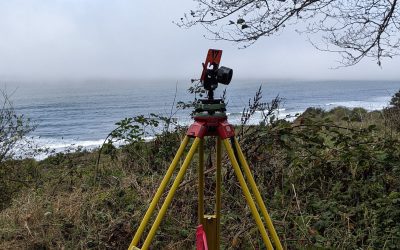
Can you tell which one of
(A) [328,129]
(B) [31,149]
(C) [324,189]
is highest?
(A) [328,129]

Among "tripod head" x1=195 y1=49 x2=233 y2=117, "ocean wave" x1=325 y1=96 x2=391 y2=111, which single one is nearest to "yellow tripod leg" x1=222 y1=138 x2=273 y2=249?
"tripod head" x1=195 y1=49 x2=233 y2=117

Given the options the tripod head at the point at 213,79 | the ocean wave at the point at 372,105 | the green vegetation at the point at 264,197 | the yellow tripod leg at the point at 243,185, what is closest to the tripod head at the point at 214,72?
the tripod head at the point at 213,79

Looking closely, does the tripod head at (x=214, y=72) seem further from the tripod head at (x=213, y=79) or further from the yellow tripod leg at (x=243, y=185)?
the yellow tripod leg at (x=243, y=185)

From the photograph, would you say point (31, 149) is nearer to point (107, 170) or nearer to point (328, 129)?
point (107, 170)

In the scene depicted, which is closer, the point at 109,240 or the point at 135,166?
the point at 109,240

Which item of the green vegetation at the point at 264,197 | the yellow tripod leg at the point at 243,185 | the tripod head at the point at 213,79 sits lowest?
the green vegetation at the point at 264,197

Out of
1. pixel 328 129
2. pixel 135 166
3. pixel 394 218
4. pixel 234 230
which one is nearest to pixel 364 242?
pixel 394 218

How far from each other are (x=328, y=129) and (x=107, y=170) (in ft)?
8.97

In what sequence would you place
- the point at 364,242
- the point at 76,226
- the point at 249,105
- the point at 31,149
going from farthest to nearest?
the point at 31,149
the point at 249,105
the point at 76,226
the point at 364,242

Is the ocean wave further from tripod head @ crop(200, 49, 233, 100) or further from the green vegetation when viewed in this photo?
tripod head @ crop(200, 49, 233, 100)

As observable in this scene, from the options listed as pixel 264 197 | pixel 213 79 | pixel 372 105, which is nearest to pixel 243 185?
pixel 213 79

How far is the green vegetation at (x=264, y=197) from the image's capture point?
340cm

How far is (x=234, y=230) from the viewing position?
3.42 metres

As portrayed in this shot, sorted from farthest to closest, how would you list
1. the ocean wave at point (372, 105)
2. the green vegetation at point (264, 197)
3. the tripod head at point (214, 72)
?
the ocean wave at point (372, 105)
the green vegetation at point (264, 197)
the tripod head at point (214, 72)
